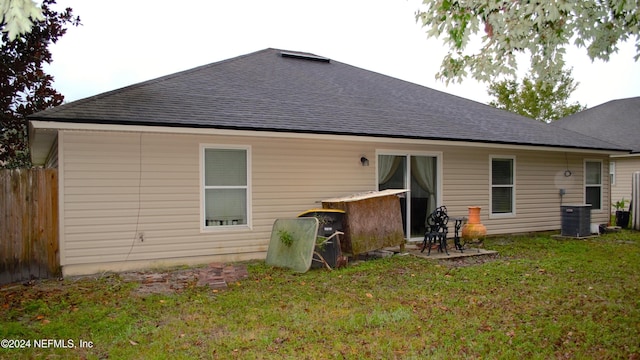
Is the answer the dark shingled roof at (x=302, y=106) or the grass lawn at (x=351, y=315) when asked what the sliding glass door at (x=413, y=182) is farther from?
the grass lawn at (x=351, y=315)

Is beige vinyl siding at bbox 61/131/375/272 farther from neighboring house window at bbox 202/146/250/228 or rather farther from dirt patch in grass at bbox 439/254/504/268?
dirt patch in grass at bbox 439/254/504/268

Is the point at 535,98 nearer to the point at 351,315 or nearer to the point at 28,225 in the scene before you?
the point at 351,315

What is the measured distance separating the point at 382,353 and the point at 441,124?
309 inches

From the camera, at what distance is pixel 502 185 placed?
1139cm

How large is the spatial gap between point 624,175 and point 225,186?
1887cm

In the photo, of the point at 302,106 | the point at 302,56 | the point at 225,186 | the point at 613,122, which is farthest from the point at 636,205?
the point at 225,186

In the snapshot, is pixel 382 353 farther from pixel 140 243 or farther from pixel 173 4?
pixel 173 4

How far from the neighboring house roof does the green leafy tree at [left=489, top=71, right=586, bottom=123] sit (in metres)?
7.97

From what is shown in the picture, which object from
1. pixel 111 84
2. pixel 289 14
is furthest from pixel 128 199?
pixel 111 84

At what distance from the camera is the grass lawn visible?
3971mm

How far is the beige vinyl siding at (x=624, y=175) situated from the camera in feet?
62.4

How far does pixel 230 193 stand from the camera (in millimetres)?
8297

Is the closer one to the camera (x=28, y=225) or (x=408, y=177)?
(x=28, y=225)

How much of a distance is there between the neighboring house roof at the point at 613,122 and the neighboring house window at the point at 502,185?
1066cm
